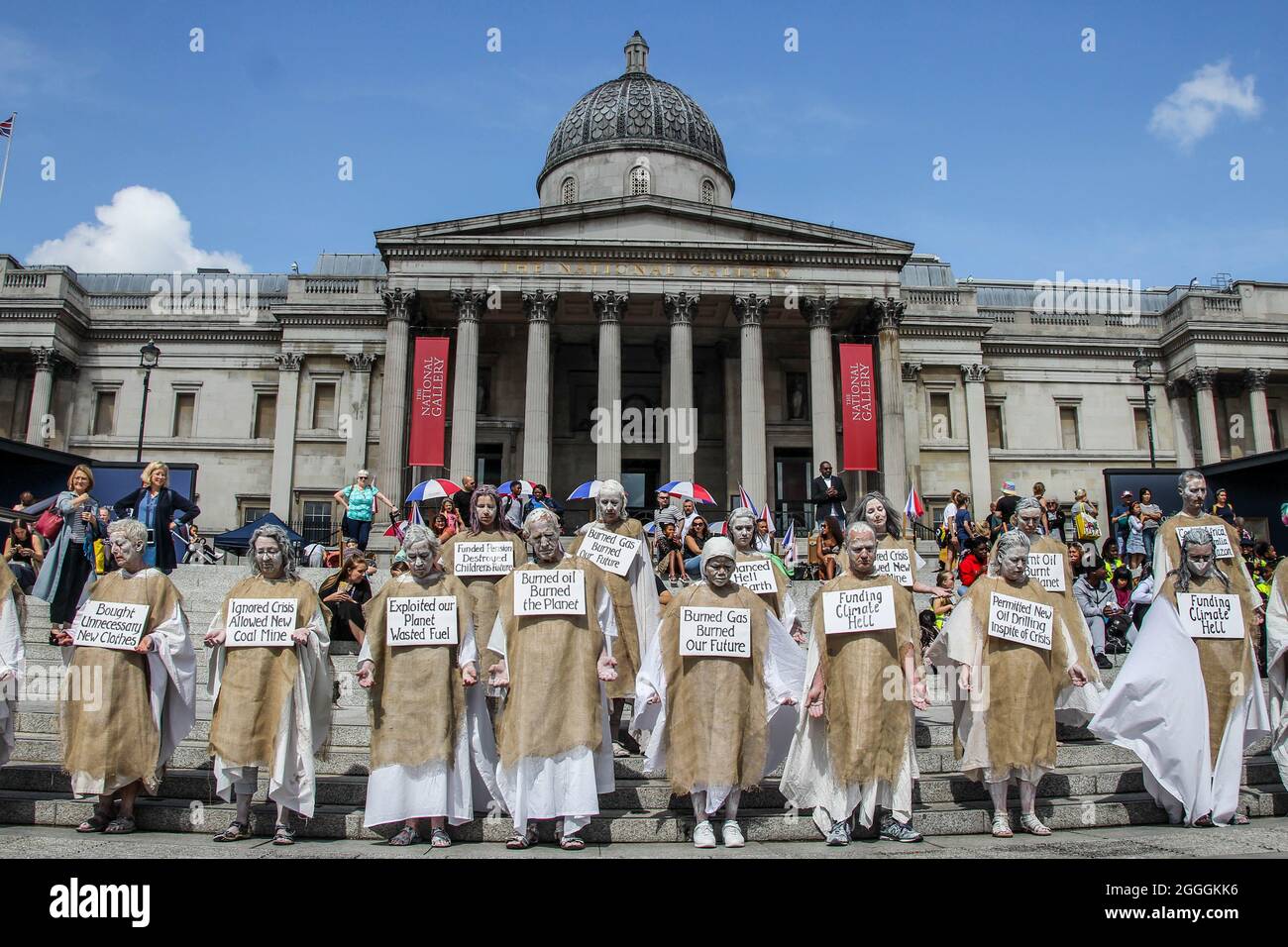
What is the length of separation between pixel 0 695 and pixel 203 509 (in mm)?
33647

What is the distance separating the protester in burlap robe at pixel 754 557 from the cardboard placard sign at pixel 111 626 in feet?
14.0

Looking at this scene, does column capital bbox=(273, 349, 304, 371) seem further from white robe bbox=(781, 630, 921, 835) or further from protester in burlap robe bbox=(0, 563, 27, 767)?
white robe bbox=(781, 630, 921, 835)

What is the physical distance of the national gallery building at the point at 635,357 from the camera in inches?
1203

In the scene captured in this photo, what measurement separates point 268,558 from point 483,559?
Result: 5.55ft

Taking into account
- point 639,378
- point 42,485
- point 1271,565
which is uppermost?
point 639,378

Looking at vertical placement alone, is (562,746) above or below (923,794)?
above

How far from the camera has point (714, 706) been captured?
6.52 meters

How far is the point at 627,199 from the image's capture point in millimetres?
31094

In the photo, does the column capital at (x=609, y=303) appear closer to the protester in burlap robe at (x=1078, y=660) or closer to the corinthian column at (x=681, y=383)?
the corinthian column at (x=681, y=383)

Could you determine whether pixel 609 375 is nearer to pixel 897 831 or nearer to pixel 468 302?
pixel 468 302

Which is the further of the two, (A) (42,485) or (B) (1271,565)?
(A) (42,485)

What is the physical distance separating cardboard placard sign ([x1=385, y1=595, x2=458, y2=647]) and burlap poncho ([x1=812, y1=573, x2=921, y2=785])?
2.55 m
